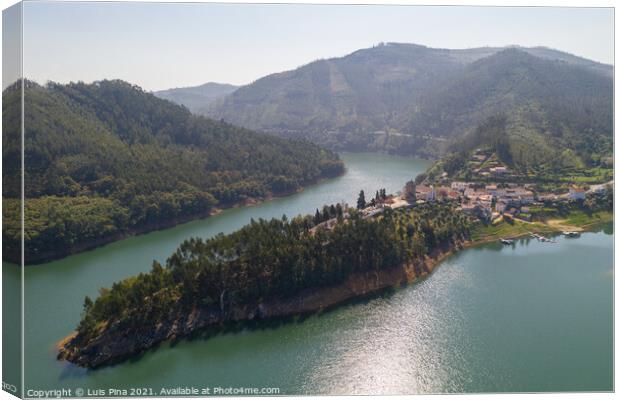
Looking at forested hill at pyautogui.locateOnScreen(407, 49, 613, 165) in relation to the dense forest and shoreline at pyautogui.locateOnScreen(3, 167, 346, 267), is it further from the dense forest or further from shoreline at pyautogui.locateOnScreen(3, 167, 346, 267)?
the dense forest

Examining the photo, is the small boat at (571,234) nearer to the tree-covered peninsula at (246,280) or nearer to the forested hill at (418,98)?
the tree-covered peninsula at (246,280)

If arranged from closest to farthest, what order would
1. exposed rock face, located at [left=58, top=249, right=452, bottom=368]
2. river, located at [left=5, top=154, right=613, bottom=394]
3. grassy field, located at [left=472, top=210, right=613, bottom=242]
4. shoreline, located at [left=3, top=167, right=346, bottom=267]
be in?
river, located at [left=5, top=154, right=613, bottom=394] < exposed rock face, located at [left=58, top=249, right=452, bottom=368] < shoreline, located at [left=3, top=167, right=346, bottom=267] < grassy field, located at [left=472, top=210, right=613, bottom=242]

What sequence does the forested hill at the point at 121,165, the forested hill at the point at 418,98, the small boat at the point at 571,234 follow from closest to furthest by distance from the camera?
the forested hill at the point at 121,165 → the small boat at the point at 571,234 → the forested hill at the point at 418,98

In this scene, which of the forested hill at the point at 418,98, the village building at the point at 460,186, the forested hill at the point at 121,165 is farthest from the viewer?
the forested hill at the point at 418,98

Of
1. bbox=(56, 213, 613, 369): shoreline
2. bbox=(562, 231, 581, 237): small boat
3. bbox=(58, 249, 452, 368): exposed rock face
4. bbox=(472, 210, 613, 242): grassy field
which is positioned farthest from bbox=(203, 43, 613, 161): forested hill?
bbox=(58, 249, 452, 368): exposed rock face

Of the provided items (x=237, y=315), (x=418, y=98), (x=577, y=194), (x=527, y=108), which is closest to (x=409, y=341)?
(x=237, y=315)

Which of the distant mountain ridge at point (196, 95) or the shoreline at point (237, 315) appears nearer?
the shoreline at point (237, 315)

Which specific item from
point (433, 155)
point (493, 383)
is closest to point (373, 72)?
point (433, 155)

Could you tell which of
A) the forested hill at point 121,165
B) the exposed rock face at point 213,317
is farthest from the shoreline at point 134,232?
the exposed rock face at point 213,317
